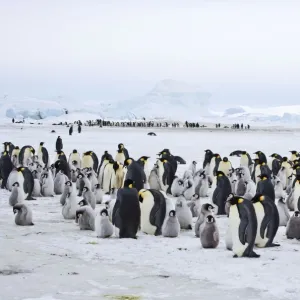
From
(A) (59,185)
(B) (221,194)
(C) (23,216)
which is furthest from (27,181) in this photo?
(B) (221,194)

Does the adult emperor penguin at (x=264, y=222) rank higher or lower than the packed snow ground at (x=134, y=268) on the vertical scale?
higher

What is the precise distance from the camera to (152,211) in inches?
319

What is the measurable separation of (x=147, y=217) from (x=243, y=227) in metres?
1.83

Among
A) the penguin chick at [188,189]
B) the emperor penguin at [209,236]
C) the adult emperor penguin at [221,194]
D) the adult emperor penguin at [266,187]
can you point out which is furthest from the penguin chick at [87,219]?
the penguin chick at [188,189]

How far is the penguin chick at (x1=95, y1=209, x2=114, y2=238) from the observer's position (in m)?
7.67

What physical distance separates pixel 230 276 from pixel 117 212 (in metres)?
2.34

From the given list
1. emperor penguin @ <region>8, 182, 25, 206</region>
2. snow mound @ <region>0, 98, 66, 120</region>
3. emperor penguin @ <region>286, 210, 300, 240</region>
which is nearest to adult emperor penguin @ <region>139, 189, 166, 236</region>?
emperor penguin @ <region>286, 210, 300, 240</region>

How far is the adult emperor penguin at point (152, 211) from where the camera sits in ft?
26.5

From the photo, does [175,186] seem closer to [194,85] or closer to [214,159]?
[214,159]

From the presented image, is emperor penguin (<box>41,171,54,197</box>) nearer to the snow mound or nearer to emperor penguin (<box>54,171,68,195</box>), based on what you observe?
emperor penguin (<box>54,171,68,195</box>)

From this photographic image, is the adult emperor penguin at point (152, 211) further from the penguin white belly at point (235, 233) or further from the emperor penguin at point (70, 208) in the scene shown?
the penguin white belly at point (235, 233)

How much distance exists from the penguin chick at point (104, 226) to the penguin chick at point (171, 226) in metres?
0.70

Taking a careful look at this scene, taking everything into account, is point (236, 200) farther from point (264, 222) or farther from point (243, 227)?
point (264, 222)

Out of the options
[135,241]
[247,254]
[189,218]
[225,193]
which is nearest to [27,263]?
[135,241]
